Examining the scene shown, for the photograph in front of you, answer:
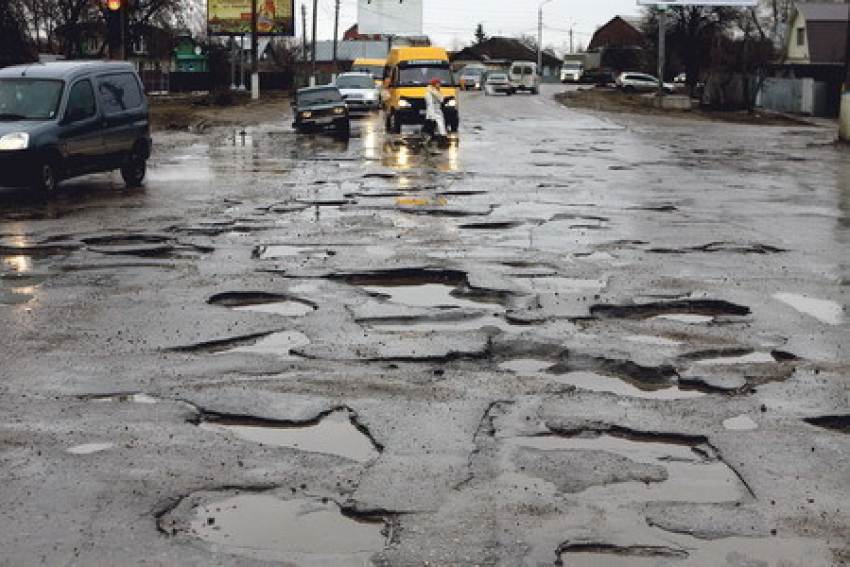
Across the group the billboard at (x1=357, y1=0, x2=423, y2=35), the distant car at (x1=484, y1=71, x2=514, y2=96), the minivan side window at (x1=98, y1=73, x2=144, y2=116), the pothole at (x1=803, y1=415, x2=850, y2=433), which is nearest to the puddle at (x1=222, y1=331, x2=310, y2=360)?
the pothole at (x1=803, y1=415, x2=850, y2=433)

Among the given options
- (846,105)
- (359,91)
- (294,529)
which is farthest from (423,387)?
(359,91)


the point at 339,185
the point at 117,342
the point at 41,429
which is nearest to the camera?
the point at 41,429

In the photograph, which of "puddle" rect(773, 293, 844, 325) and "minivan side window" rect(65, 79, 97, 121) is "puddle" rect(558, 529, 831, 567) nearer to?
"puddle" rect(773, 293, 844, 325)

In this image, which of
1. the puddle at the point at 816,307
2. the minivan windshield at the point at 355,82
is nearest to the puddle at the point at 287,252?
the puddle at the point at 816,307

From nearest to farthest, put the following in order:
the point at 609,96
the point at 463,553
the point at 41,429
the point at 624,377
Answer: the point at 463,553, the point at 41,429, the point at 624,377, the point at 609,96

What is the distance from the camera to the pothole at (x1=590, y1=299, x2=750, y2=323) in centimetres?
842

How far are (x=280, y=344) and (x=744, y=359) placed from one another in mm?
2877

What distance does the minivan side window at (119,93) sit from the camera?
1741cm

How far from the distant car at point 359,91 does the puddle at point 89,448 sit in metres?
40.6

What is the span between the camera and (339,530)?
14.7ft

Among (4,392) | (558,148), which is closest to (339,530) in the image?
(4,392)

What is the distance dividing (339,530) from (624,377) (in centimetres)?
279

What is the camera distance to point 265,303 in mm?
8875

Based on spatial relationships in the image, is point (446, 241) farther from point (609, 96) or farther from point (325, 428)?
point (609, 96)
